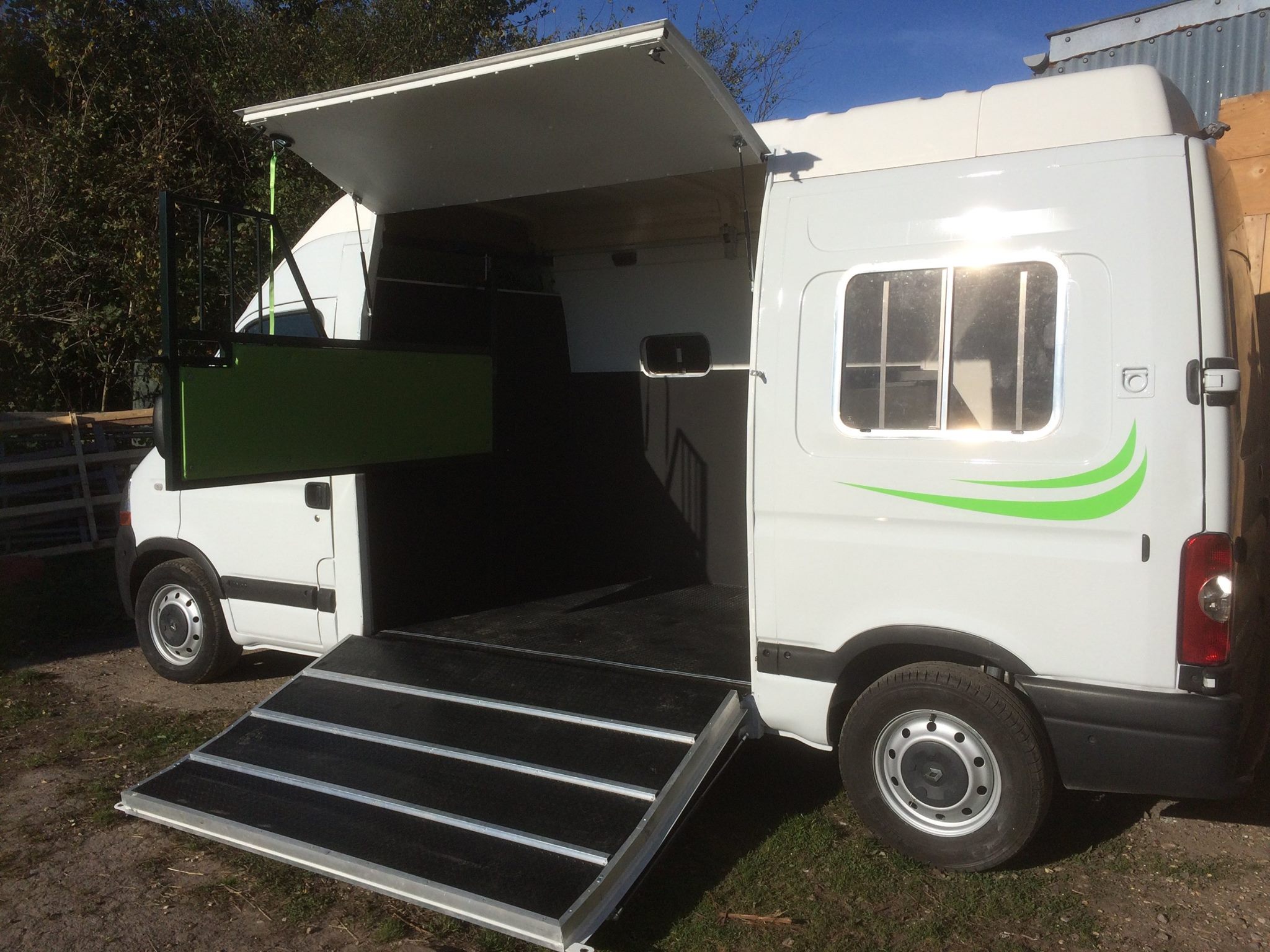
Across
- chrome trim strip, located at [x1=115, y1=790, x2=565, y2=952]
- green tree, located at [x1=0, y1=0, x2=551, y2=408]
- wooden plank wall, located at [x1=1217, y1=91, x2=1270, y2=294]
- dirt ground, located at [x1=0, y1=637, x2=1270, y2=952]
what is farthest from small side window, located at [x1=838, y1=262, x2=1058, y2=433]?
green tree, located at [x1=0, y1=0, x2=551, y2=408]

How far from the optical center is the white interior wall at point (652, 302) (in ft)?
19.8

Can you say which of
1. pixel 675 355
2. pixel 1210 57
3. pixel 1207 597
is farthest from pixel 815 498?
pixel 1210 57

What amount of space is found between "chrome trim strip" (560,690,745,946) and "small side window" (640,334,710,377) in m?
2.68

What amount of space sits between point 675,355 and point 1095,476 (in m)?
3.38

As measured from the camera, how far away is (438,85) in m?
4.06

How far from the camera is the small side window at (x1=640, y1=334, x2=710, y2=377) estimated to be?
620cm

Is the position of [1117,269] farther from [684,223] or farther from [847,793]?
[684,223]

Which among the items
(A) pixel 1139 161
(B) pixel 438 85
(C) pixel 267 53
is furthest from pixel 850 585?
(C) pixel 267 53

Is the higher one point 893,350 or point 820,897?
point 893,350

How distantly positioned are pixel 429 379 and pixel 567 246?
1.62 metres

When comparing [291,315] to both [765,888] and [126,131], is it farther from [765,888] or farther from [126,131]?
[126,131]

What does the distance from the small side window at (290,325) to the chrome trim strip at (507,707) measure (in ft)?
5.73

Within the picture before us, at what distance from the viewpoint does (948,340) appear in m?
3.50

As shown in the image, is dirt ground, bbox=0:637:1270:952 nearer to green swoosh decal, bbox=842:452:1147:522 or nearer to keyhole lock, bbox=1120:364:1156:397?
green swoosh decal, bbox=842:452:1147:522
